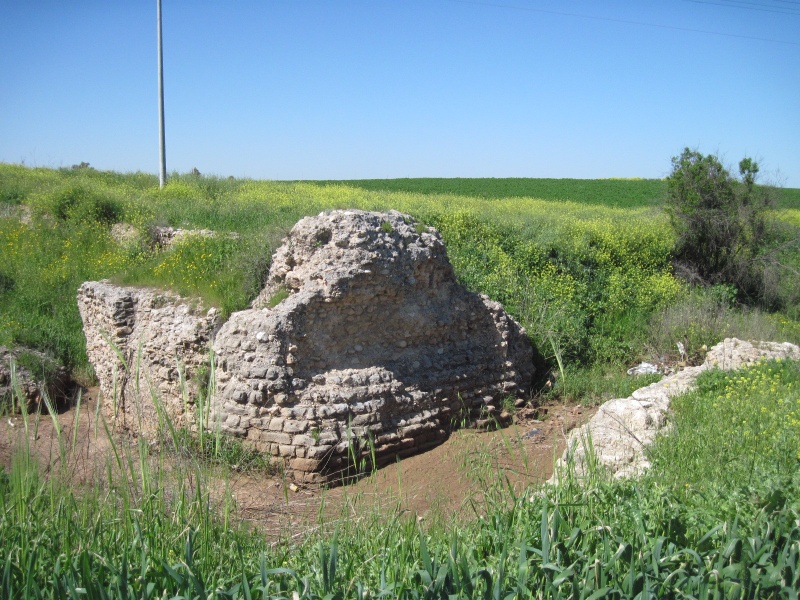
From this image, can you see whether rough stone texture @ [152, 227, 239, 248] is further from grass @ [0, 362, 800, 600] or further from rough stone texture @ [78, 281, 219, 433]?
grass @ [0, 362, 800, 600]

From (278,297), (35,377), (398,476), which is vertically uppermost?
(278,297)

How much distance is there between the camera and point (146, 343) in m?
8.16

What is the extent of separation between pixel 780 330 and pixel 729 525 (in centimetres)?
1041

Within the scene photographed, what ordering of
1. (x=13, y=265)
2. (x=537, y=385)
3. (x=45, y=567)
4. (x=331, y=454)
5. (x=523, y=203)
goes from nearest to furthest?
(x=45, y=567) → (x=331, y=454) → (x=537, y=385) → (x=13, y=265) → (x=523, y=203)

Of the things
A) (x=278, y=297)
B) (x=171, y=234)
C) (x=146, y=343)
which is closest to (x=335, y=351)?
(x=278, y=297)

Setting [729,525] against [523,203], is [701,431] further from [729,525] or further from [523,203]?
[523,203]

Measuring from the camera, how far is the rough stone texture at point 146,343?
305 inches

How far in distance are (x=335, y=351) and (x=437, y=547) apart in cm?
402

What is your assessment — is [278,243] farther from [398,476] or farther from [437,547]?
[437,547]

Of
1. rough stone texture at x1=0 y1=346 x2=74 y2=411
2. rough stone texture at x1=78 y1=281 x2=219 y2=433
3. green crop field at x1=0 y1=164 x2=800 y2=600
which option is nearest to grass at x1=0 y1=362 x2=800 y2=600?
green crop field at x1=0 y1=164 x2=800 y2=600

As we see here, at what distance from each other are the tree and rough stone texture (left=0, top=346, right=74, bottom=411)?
13527 mm

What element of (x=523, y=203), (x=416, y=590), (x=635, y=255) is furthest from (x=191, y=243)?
(x=523, y=203)

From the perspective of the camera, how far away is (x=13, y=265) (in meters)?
12.4

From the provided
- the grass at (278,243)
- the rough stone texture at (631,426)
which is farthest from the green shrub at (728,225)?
the rough stone texture at (631,426)
